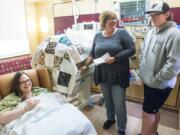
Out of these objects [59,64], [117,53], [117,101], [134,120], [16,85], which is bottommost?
[134,120]

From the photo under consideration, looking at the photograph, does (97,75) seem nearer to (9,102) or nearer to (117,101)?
(117,101)

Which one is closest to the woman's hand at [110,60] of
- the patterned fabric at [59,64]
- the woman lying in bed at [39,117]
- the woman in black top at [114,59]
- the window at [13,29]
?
the woman in black top at [114,59]

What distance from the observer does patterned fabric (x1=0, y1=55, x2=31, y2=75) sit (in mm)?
2944

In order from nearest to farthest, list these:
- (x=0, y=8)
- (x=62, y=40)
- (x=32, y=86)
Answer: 1. (x=32, y=86)
2. (x=62, y=40)
3. (x=0, y=8)

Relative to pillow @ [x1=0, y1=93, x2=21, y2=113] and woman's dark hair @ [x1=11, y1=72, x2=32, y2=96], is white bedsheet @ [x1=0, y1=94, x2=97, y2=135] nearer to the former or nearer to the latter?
pillow @ [x1=0, y1=93, x2=21, y2=113]

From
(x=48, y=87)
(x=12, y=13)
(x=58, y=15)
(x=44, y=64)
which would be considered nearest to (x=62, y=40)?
(x=44, y=64)

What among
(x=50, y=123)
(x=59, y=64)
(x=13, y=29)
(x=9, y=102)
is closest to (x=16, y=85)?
(x=9, y=102)

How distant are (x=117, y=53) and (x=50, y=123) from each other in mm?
927

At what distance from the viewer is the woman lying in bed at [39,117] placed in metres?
1.24

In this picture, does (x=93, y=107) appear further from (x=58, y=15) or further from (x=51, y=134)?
(x=58, y=15)

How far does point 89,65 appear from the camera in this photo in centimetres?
217

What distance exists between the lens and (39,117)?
1344 millimetres

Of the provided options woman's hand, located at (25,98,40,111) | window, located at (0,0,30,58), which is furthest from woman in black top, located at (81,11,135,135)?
window, located at (0,0,30,58)

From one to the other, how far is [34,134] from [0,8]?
2922 millimetres
